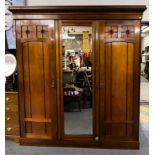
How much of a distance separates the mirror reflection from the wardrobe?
0.02 m

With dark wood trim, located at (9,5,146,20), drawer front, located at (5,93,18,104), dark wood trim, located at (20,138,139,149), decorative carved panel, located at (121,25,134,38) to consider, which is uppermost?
dark wood trim, located at (9,5,146,20)

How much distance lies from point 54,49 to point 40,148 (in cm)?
156

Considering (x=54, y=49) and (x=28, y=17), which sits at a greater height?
(x=28, y=17)

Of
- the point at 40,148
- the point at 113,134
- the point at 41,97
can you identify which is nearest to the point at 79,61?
the point at 41,97

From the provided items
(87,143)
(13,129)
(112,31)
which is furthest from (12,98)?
(112,31)

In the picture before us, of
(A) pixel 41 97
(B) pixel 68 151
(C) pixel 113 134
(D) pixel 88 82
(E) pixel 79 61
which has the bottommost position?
(B) pixel 68 151

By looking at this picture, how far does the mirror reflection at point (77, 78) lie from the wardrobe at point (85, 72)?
0.05 ft

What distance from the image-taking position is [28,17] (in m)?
3.15

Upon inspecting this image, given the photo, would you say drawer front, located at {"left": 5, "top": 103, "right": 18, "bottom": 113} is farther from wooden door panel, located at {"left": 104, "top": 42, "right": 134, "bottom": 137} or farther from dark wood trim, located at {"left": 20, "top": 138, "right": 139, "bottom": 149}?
wooden door panel, located at {"left": 104, "top": 42, "right": 134, "bottom": 137}

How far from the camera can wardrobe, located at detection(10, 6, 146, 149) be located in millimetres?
3080

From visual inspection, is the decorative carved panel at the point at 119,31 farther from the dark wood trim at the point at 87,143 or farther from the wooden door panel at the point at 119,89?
the dark wood trim at the point at 87,143

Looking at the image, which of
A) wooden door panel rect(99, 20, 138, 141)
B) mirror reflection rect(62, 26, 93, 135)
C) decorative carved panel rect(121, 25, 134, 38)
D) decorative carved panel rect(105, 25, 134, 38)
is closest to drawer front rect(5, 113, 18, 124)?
mirror reflection rect(62, 26, 93, 135)

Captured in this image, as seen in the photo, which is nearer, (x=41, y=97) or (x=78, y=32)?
(x=78, y=32)

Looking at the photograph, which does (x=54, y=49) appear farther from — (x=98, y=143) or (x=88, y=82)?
(x=98, y=143)
